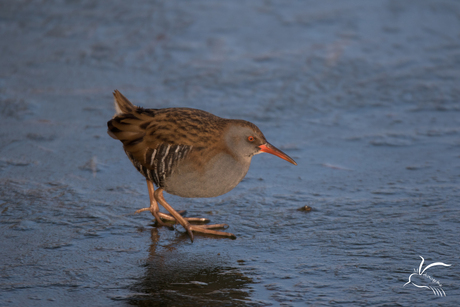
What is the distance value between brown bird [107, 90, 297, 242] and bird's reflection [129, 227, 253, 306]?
377 mm

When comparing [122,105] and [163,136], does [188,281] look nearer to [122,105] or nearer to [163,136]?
[163,136]

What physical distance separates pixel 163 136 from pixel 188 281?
4.04ft

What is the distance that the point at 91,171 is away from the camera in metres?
5.51

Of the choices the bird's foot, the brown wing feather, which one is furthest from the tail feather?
the bird's foot

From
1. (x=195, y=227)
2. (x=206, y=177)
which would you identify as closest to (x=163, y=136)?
(x=206, y=177)

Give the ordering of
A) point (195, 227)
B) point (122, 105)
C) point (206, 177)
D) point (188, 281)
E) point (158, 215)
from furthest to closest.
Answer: point (122, 105), point (158, 215), point (195, 227), point (206, 177), point (188, 281)

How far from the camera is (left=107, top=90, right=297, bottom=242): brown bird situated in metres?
4.45

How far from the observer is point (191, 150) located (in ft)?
14.6

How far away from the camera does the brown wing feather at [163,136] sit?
447 centimetres

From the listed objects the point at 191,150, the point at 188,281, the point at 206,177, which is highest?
the point at 191,150

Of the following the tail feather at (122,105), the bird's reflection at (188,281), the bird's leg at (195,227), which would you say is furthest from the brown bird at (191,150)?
the bird's reflection at (188,281)

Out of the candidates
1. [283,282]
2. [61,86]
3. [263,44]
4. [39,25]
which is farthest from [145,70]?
[283,282]

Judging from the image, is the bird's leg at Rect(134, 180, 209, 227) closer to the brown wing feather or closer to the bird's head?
the brown wing feather

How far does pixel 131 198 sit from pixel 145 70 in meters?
3.43
